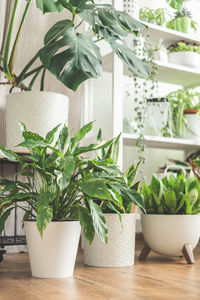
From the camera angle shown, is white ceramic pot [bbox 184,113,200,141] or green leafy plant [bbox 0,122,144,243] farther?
white ceramic pot [bbox 184,113,200,141]

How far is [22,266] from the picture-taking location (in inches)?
54.1

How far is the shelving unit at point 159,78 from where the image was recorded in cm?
185

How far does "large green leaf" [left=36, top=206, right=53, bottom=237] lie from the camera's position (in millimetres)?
1030

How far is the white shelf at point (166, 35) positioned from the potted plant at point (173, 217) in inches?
40.4

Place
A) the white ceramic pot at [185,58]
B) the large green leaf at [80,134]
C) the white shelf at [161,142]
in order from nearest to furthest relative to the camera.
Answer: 1. the large green leaf at [80,134]
2. the white shelf at [161,142]
3. the white ceramic pot at [185,58]

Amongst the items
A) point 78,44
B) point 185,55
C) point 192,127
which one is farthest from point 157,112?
point 78,44

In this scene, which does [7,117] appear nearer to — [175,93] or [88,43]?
[88,43]

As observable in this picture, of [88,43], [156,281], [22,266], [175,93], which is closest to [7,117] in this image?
[88,43]

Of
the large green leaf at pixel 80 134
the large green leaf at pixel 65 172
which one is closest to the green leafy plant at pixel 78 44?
the large green leaf at pixel 80 134

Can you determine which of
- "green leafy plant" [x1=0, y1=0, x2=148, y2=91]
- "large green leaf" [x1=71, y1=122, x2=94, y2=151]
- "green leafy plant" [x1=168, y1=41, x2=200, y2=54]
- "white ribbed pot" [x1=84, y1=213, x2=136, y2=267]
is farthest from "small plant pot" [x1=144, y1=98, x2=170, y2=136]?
"large green leaf" [x1=71, y1=122, x2=94, y2=151]

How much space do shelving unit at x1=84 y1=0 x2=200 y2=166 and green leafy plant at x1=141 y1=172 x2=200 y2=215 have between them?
39 cm

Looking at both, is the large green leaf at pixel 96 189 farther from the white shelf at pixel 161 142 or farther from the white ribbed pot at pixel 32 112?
the white shelf at pixel 161 142

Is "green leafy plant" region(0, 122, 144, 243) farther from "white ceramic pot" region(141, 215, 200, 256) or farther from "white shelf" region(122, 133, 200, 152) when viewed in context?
"white shelf" region(122, 133, 200, 152)

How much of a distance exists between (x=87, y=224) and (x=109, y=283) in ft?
0.56
